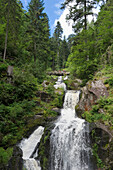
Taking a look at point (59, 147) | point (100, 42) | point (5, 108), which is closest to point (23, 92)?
point (5, 108)

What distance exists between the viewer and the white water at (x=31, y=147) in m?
6.49

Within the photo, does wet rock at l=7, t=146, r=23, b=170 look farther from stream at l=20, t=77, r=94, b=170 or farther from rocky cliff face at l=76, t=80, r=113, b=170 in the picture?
rocky cliff face at l=76, t=80, r=113, b=170


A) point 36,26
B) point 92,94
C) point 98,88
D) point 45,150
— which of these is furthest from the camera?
point 36,26

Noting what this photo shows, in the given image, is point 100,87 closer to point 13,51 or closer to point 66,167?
point 66,167

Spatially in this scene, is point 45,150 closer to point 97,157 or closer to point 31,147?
point 31,147

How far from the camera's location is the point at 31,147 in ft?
25.2

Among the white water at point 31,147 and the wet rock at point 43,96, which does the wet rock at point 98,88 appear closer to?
the wet rock at point 43,96

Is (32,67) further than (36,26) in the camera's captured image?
No

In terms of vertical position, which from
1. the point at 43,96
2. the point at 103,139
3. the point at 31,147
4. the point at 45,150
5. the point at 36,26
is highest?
the point at 36,26

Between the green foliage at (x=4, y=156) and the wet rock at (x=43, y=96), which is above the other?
the wet rock at (x=43, y=96)

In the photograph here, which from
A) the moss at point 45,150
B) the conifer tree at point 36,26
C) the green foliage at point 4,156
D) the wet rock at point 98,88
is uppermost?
the conifer tree at point 36,26

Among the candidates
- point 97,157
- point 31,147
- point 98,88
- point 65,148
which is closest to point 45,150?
point 31,147

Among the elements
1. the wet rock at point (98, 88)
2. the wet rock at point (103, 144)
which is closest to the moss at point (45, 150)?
the wet rock at point (103, 144)

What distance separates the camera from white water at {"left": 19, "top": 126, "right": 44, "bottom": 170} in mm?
6495
